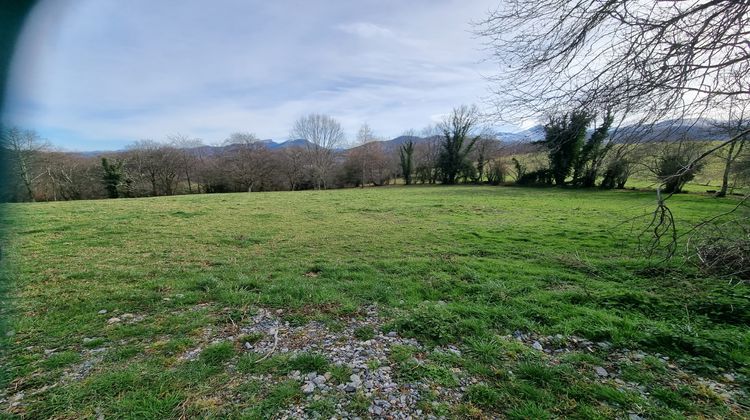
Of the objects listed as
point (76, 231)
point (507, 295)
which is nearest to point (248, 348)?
point (507, 295)

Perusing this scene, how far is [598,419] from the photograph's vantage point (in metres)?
2.17

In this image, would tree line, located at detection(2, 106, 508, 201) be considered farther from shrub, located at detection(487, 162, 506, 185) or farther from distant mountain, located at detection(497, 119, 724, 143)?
distant mountain, located at detection(497, 119, 724, 143)

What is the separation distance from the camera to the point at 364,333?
3.42 metres

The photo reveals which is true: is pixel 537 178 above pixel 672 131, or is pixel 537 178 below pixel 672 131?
below

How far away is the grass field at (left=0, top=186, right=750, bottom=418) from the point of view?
233 centimetres

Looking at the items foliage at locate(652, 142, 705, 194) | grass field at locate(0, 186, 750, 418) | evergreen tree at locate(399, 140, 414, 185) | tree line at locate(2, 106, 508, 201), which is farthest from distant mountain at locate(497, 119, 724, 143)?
evergreen tree at locate(399, 140, 414, 185)

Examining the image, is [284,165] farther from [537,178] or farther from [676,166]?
[676,166]

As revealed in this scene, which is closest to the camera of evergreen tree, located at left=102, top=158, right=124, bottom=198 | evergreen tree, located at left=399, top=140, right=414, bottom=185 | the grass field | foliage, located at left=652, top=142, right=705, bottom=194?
the grass field

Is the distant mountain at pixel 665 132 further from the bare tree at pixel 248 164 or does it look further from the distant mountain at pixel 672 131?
the bare tree at pixel 248 164

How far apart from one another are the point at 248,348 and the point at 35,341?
222 cm

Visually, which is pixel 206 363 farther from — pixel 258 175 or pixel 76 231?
pixel 258 175

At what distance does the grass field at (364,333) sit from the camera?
7.65 ft

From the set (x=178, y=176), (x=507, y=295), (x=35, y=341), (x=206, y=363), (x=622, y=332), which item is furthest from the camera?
(x=178, y=176)

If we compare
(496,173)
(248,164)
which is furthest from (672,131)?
(248,164)
